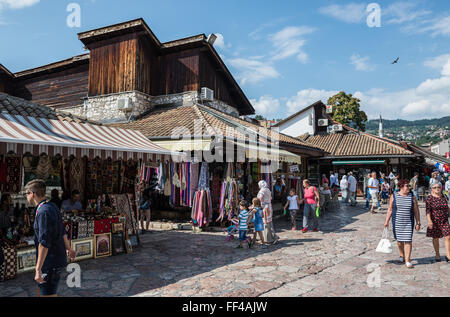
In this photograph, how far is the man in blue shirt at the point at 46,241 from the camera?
10.2ft

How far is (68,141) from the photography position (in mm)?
5691

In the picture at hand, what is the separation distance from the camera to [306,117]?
27000 millimetres

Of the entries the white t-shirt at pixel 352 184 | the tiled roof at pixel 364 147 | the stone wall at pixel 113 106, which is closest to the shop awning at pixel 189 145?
the stone wall at pixel 113 106

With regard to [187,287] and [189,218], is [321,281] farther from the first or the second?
[189,218]

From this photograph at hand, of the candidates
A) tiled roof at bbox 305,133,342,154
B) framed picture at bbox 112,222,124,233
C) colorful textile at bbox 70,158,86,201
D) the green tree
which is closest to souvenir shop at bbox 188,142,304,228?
framed picture at bbox 112,222,124,233

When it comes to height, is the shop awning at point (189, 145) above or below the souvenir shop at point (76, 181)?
above

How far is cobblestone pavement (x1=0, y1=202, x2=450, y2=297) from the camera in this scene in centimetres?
443

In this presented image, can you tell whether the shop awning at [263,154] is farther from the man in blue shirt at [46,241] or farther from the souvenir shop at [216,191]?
the man in blue shirt at [46,241]

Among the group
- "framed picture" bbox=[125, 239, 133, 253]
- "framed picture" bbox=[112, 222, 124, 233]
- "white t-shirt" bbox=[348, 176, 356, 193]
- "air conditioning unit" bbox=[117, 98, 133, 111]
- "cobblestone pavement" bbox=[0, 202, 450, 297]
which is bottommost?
"cobblestone pavement" bbox=[0, 202, 450, 297]

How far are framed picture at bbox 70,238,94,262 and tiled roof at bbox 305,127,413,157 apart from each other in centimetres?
1849

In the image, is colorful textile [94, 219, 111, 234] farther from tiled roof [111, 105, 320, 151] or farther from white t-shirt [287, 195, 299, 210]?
white t-shirt [287, 195, 299, 210]

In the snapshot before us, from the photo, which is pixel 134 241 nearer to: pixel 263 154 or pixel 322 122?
pixel 263 154
